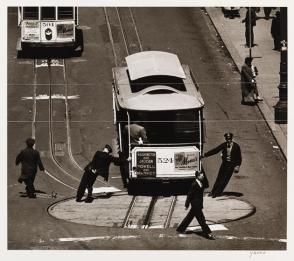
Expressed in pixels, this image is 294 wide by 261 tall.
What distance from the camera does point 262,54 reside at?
42.2 metres

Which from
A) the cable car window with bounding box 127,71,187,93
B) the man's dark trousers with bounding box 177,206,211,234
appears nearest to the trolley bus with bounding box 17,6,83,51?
the cable car window with bounding box 127,71,187,93

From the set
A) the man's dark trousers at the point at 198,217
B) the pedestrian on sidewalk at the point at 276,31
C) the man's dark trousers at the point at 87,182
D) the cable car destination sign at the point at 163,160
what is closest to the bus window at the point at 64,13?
the pedestrian on sidewalk at the point at 276,31

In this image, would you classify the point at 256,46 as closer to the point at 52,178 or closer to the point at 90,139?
the point at 90,139

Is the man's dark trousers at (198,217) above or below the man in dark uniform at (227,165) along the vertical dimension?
below

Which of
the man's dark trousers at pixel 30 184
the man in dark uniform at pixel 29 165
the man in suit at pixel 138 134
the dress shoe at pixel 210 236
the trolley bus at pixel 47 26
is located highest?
the trolley bus at pixel 47 26

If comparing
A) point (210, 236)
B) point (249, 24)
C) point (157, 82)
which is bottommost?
point (210, 236)

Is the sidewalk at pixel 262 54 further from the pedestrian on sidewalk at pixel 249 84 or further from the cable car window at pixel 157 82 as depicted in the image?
the cable car window at pixel 157 82

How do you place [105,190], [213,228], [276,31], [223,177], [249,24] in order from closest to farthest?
1. [213,228]
2. [223,177]
3. [105,190]
4. [249,24]
5. [276,31]

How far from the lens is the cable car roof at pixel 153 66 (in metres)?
30.5

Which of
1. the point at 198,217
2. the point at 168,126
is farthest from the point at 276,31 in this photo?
the point at 198,217

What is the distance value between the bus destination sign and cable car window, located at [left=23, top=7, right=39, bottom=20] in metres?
11.8

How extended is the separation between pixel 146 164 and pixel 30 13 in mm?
11887

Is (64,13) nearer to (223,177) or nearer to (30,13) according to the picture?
(30,13)
